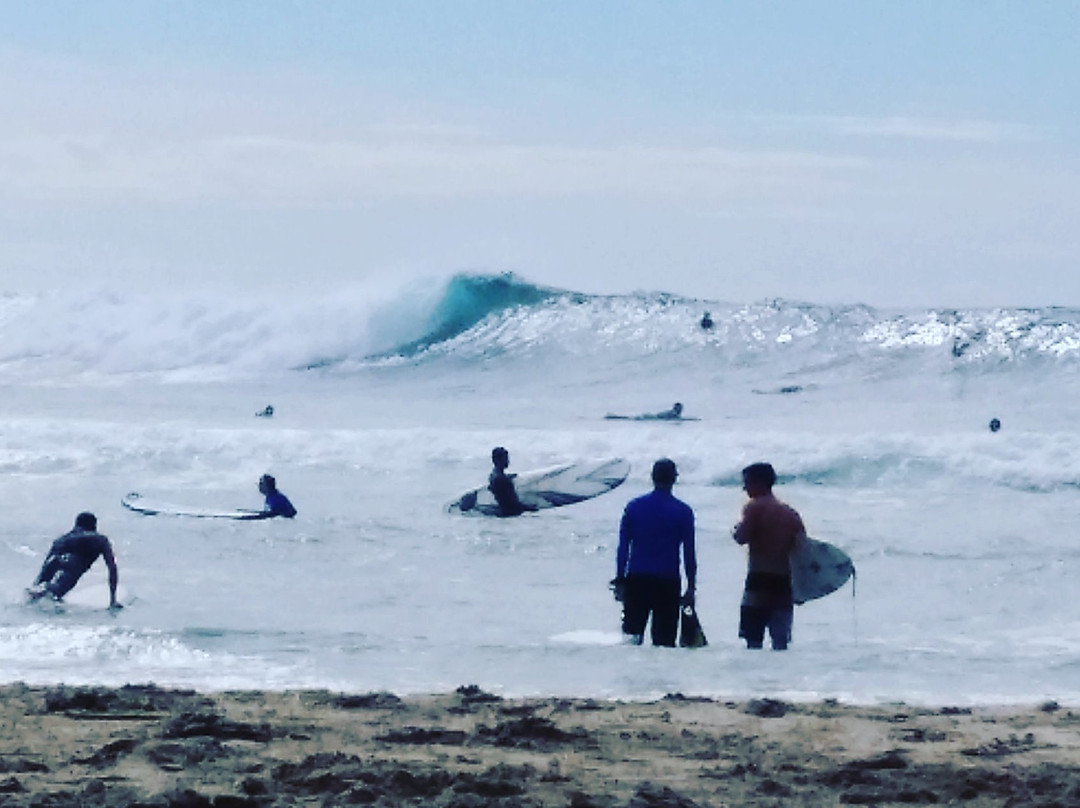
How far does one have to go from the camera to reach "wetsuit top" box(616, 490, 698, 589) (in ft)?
25.8

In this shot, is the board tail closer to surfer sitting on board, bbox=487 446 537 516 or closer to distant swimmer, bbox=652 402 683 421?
surfer sitting on board, bbox=487 446 537 516

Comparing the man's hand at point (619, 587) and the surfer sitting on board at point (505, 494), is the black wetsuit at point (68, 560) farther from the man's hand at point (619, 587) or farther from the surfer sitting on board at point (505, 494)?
the surfer sitting on board at point (505, 494)

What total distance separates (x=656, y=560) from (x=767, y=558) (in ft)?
1.81

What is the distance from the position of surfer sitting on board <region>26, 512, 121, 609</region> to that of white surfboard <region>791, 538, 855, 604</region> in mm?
4486

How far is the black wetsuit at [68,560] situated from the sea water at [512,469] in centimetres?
23

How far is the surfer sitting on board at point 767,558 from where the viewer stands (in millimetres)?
7809

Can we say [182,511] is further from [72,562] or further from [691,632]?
[691,632]

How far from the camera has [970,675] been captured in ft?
24.7

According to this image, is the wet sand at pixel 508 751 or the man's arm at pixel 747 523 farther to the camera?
the man's arm at pixel 747 523

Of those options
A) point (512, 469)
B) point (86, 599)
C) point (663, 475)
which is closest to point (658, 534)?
point (663, 475)

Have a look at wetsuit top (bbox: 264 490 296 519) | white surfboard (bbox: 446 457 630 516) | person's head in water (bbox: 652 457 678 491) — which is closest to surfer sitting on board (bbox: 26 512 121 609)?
person's head in water (bbox: 652 457 678 491)

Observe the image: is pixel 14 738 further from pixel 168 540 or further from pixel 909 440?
pixel 909 440

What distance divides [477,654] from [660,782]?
3420 mm

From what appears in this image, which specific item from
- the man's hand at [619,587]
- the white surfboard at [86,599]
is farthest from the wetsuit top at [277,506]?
the man's hand at [619,587]
